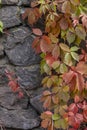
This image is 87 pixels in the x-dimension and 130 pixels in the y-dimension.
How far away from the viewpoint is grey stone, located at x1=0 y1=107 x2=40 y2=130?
6.05ft

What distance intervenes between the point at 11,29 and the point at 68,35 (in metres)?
0.36

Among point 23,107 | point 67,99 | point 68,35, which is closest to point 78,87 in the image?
point 67,99

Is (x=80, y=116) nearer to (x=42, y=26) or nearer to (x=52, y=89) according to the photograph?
→ (x=52, y=89)

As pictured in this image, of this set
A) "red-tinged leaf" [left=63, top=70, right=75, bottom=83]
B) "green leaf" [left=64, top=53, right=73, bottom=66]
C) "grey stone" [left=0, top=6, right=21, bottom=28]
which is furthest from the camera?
"grey stone" [left=0, top=6, right=21, bottom=28]

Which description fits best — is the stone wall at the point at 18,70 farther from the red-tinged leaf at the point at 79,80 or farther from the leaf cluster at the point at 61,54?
the red-tinged leaf at the point at 79,80

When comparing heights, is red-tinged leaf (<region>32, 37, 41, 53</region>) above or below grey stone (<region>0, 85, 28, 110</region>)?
above

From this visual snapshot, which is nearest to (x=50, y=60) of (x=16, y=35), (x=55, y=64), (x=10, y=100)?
(x=55, y=64)

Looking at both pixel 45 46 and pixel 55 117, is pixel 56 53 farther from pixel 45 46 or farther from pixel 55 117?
pixel 55 117

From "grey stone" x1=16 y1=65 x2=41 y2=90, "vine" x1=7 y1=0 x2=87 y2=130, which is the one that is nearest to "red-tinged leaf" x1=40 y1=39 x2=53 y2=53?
"vine" x1=7 y1=0 x2=87 y2=130

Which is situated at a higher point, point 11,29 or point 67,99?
point 11,29

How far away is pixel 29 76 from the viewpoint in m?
1.81

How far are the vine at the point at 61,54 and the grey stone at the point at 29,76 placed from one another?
3.7 inches

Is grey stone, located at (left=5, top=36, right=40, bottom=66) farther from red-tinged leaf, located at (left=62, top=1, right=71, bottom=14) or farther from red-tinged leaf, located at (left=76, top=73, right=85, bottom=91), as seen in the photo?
red-tinged leaf, located at (left=76, top=73, right=85, bottom=91)

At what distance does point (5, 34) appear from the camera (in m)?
1.80
